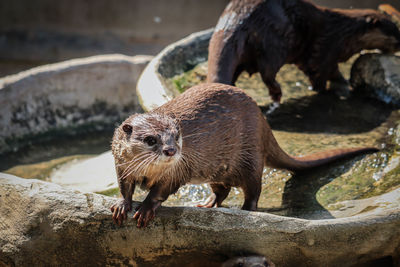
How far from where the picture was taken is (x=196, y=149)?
5.89 feet

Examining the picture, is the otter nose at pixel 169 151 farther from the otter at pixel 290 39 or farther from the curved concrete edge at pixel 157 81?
the otter at pixel 290 39

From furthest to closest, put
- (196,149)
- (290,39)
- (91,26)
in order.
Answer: (91,26) → (290,39) → (196,149)

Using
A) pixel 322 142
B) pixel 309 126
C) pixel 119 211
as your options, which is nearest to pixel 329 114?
pixel 309 126

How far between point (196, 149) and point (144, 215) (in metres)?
0.35

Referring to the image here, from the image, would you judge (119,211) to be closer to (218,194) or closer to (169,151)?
(169,151)

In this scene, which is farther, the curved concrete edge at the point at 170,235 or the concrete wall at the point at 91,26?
the concrete wall at the point at 91,26

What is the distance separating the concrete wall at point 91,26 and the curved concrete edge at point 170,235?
504 centimetres

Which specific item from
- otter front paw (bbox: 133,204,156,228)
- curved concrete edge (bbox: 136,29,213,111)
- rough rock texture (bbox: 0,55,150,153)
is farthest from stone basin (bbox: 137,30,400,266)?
rough rock texture (bbox: 0,55,150,153)

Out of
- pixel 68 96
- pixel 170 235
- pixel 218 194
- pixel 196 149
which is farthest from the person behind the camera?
pixel 68 96

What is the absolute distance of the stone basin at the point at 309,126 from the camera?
1666 millimetres

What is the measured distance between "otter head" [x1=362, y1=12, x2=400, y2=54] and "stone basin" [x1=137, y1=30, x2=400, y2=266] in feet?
1.30

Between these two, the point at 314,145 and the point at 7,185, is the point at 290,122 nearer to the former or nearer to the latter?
the point at 314,145

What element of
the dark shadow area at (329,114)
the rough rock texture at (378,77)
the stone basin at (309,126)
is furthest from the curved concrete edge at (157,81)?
the rough rock texture at (378,77)

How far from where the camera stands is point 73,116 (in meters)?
3.64
